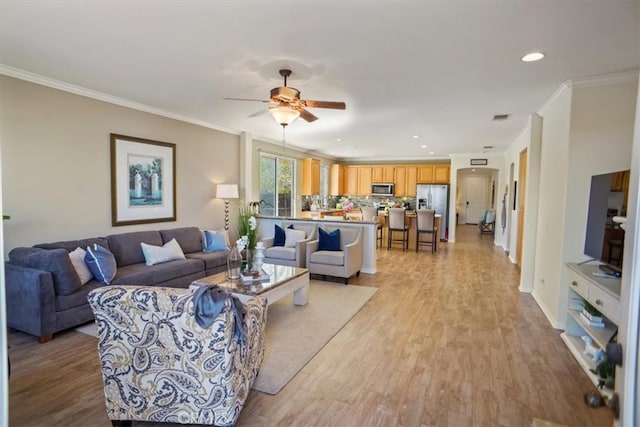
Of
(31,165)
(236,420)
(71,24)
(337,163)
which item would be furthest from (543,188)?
(337,163)

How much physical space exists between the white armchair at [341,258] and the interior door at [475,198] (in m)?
10.8

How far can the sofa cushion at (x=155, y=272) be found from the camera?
3691 millimetres

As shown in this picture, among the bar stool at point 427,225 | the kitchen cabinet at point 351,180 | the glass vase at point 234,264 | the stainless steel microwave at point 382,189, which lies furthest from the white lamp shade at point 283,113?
the kitchen cabinet at point 351,180

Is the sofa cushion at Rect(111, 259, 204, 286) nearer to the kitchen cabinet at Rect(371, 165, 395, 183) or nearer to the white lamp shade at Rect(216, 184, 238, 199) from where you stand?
the white lamp shade at Rect(216, 184, 238, 199)

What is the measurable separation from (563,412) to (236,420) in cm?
210

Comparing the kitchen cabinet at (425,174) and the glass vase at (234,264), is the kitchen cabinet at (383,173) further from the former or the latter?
the glass vase at (234,264)

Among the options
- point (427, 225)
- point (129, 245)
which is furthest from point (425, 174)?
point (129, 245)

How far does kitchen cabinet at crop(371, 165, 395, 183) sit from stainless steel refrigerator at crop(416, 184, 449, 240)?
45.5 inches

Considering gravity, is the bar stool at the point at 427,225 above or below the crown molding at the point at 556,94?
below

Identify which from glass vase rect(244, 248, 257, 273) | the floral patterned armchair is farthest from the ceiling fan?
the floral patterned armchair

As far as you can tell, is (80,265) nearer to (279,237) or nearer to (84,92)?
(84,92)

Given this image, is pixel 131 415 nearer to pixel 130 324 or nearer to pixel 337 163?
pixel 130 324

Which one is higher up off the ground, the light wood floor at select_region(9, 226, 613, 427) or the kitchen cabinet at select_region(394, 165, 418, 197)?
the kitchen cabinet at select_region(394, 165, 418, 197)

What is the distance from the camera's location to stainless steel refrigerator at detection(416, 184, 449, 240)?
9719 mm
